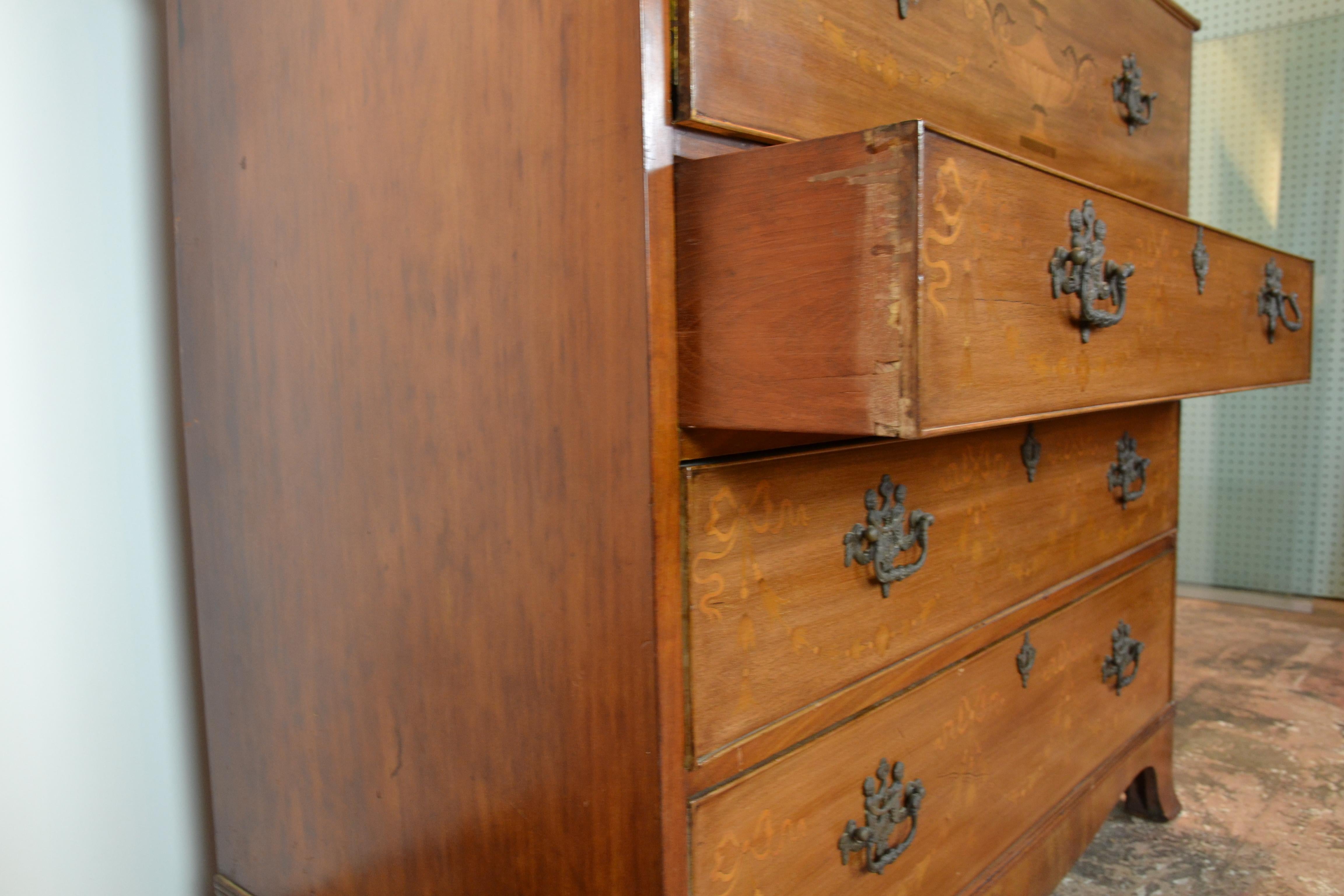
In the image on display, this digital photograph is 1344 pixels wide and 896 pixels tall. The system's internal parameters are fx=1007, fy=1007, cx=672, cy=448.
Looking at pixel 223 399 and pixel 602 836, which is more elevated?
pixel 223 399

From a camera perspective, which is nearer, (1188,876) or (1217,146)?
(1188,876)

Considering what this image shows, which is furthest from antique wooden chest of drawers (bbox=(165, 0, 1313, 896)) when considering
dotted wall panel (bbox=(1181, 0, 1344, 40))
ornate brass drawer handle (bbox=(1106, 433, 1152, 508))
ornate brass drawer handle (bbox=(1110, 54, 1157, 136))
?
dotted wall panel (bbox=(1181, 0, 1344, 40))

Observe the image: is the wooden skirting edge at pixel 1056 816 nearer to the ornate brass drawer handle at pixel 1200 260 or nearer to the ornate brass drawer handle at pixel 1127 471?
the ornate brass drawer handle at pixel 1127 471

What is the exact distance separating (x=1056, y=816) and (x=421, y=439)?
3.45 feet

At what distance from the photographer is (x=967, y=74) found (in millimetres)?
1045

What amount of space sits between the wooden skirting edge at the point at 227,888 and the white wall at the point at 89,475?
114 millimetres

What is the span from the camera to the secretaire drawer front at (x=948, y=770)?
2.81 ft

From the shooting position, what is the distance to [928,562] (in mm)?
1050

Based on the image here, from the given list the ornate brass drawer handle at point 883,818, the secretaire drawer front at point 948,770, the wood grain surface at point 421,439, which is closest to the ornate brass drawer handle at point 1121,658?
the secretaire drawer front at point 948,770

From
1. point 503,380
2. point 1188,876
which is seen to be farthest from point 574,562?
point 1188,876

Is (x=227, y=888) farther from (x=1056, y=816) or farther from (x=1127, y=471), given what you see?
(x=1127, y=471)

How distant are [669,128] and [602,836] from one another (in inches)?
21.2

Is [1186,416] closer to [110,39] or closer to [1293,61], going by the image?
[1293,61]

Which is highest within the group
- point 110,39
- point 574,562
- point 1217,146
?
point 1217,146
